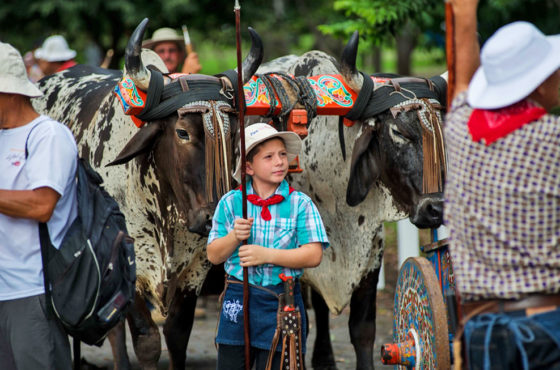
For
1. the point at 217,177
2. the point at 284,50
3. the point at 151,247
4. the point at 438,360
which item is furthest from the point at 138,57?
the point at 284,50

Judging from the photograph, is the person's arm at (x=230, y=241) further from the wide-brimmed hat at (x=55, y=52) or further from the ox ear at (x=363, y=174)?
the wide-brimmed hat at (x=55, y=52)

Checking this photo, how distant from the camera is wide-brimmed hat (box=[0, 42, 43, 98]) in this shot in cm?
363

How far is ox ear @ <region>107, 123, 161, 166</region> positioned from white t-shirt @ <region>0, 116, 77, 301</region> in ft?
4.77

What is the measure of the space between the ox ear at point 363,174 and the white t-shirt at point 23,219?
2224 mm

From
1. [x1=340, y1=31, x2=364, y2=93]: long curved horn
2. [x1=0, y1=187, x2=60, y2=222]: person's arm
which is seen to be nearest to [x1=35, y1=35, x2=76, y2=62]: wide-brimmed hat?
[x1=340, y1=31, x2=364, y2=93]: long curved horn

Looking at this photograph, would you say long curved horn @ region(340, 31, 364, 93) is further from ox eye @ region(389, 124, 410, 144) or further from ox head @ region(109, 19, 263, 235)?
ox head @ region(109, 19, 263, 235)

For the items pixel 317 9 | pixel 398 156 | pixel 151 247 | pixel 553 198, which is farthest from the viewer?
pixel 317 9

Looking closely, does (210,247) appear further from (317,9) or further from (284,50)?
(284,50)

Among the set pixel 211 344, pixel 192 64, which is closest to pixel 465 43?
pixel 211 344

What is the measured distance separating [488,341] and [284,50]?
15.2 m

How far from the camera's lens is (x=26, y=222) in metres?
3.64

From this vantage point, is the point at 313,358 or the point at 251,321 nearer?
the point at 251,321

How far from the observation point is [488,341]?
2.85 m

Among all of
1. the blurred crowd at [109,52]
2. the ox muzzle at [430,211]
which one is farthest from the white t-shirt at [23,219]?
the blurred crowd at [109,52]
